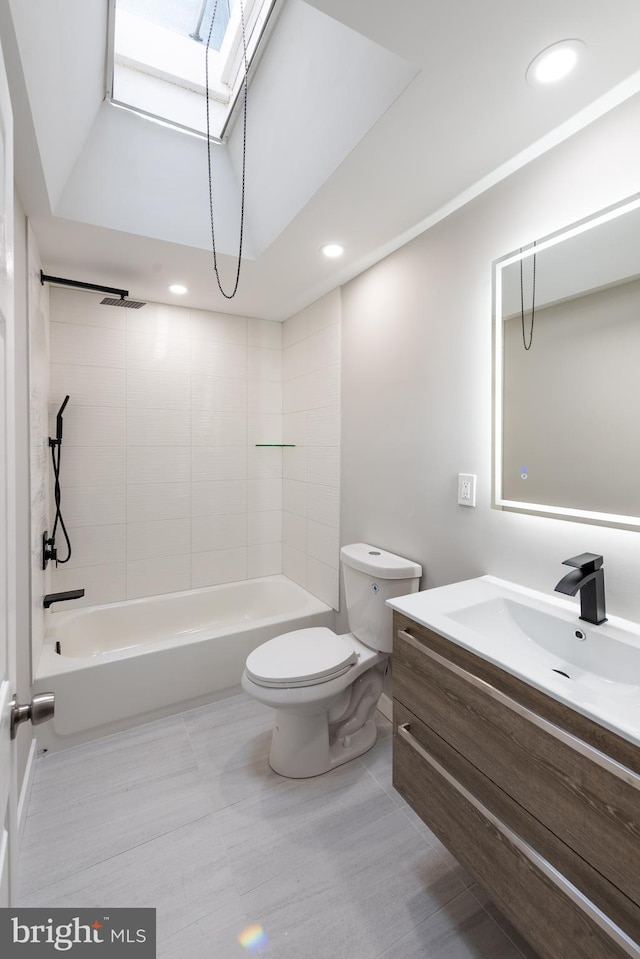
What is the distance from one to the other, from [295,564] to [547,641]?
2.04 meters

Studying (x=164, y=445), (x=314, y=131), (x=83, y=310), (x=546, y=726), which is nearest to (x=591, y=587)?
(x=546, y=726)

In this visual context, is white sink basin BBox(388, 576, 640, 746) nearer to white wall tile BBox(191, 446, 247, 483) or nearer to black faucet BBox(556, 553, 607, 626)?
black faucet BBox(556, 553, 607, 626)

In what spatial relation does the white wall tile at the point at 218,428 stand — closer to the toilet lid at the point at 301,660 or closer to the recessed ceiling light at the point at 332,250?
the recessed ceiling light at the point at 332,250

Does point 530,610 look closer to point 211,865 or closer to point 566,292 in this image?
point 566,292

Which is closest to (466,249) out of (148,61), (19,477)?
(148,61)

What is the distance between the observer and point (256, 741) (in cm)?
206

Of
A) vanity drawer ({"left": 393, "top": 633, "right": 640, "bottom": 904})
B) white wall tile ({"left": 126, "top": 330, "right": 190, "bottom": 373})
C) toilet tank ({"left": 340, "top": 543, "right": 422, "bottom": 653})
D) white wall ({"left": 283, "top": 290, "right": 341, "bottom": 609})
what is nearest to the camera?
vanity drawer ({"left": 393, "top": 633, "right": 640, "bottom": 904})

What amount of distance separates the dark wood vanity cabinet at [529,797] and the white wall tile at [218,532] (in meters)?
1.99

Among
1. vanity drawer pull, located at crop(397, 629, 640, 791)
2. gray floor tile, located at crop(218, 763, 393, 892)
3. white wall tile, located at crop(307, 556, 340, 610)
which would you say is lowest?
gray floor tile, located at crop(218, 763, 393, 892)

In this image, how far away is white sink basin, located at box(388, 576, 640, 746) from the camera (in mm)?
925

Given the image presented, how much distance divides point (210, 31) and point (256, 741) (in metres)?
3.01

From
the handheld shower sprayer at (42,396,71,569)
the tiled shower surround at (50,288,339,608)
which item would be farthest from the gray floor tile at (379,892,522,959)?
the handheld shower sprayer at (42,396,71,569)

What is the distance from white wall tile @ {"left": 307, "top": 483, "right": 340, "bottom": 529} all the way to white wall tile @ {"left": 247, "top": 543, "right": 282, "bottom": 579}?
540mm

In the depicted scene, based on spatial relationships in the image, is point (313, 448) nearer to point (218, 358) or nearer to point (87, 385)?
point (218, 358)
